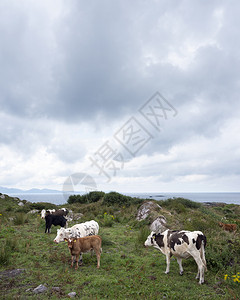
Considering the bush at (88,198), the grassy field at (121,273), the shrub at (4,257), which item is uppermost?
the bush at (88,198)

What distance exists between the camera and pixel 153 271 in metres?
7.54

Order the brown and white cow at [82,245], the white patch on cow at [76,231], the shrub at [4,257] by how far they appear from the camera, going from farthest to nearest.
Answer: the white patch on cow at [76,231], the shrub at [4,257], the brown and white cow at [82,245]

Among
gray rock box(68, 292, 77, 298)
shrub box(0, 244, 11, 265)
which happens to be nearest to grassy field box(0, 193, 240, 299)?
shrub box(0, 244, 11, 265)

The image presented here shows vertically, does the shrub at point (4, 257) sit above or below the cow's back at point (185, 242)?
below

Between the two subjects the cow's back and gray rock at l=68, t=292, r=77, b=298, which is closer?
gray rock at l=68, t=292, r=77, b=298

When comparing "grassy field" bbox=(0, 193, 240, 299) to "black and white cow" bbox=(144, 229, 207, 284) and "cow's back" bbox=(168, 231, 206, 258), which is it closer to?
"black and white cow" bbox=(144, 229, 207, 284)

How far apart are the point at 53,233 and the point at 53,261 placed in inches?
222

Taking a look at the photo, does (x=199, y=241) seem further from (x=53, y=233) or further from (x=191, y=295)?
(x=53, y=233)

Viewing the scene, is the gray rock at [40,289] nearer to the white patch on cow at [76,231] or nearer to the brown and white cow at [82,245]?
the brown and white cow at [82,245]

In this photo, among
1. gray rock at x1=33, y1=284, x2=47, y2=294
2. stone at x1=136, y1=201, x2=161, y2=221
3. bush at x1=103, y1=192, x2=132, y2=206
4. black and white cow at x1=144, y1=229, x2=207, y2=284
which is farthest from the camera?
bush at x1=103, y1=192, x2=132, y2=206

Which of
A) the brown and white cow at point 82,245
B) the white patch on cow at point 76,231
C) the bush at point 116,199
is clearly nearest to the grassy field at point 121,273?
the brown and white cow at point 82,245

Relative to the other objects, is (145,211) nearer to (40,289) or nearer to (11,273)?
(11,273)

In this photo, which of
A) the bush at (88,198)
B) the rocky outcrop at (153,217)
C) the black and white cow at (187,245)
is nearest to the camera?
the black and white cow at (187,245)

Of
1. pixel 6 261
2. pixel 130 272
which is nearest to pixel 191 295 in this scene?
pixel 130 272
